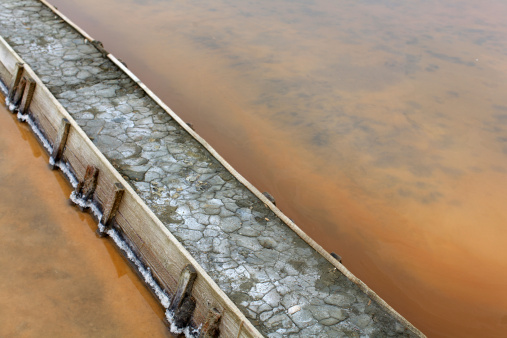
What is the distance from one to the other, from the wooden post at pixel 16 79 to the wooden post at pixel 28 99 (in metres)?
0.42

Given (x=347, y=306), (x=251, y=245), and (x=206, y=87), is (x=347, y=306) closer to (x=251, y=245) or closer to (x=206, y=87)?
(x=251, y=245)

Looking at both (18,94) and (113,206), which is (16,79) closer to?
(18,94)

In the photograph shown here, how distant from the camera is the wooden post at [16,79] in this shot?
10.7m

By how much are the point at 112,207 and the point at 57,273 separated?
130cm

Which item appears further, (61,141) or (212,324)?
(61,141)

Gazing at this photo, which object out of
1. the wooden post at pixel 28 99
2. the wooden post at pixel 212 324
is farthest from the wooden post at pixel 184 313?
the wooden post at pixel 28 99

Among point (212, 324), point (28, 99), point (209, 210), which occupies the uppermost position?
point (209, 210)

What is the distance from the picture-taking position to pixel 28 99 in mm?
10641

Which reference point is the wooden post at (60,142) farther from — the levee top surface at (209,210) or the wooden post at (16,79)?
the wooden post at (16,79)

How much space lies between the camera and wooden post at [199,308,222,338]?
21.8ft

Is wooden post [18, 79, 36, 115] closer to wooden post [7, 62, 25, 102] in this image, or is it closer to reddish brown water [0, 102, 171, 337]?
wooden post [7, 62, 25, 102]

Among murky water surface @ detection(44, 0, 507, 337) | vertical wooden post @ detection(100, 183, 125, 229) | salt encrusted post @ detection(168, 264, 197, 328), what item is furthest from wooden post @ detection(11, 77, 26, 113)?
salt encrusted post @ detection(168, 264, 197, 328)

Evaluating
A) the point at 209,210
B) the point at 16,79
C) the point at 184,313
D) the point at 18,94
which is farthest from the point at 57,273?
the point at 16,79

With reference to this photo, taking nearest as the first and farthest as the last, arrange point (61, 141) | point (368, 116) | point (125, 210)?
point (125, 210) → point (61, 141) → point (368, 116)
